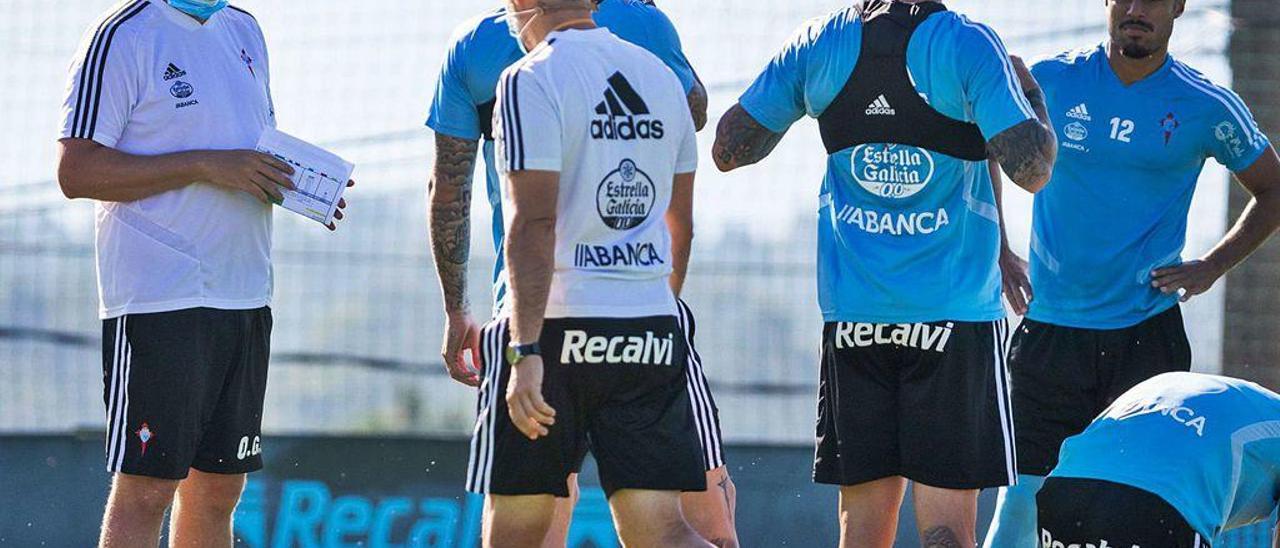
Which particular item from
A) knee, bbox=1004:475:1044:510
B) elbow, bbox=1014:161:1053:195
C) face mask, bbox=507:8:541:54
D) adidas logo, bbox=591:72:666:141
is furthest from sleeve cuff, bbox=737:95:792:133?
knee, bbox=1004:475:1044:510

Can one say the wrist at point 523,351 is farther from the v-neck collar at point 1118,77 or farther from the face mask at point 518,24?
the v-neck collar at point 1118,77

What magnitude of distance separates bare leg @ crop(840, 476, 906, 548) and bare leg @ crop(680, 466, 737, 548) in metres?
0.35

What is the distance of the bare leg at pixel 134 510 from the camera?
5.42 meters

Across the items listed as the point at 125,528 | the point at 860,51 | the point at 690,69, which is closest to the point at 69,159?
the point at 125,528

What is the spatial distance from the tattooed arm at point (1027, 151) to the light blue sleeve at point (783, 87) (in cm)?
63

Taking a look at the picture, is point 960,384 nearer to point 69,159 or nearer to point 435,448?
point 69,159

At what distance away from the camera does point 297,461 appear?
823 centimetres

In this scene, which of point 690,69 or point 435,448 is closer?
point 690,69

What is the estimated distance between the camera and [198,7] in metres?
5.66

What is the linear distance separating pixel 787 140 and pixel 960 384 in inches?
118

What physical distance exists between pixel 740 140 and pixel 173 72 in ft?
5.31

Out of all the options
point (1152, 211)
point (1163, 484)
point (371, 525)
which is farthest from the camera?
point (371, 525)

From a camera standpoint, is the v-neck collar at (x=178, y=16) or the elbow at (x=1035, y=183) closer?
the elbow at (x=1035, y=183)

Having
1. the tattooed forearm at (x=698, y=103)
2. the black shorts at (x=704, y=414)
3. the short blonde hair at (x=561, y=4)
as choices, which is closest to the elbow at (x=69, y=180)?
the short blonde hair at (x=561, y=4)
